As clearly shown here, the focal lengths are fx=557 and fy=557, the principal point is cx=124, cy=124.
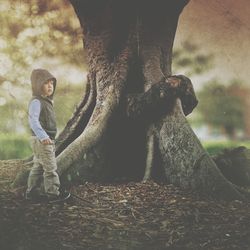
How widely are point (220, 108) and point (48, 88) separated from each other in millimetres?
1717

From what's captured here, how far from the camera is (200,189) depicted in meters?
5.11

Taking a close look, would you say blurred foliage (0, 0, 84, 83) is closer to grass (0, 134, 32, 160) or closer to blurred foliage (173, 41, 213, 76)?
grass (0, 134, 32, 160)

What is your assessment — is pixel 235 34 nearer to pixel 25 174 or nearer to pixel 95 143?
pixel 95 143

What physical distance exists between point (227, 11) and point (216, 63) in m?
0.53

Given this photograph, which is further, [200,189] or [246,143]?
[246,143]

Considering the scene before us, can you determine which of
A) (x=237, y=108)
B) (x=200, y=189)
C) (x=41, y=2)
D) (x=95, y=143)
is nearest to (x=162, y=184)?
(x=200, y=189)

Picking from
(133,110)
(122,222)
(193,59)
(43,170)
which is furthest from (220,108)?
(43,170)

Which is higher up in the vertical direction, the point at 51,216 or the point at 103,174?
the point at 103,174

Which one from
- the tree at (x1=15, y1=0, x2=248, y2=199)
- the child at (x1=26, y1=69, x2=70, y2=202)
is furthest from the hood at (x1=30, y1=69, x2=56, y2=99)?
the tree at (x1=15, y1=0, x2=248, y2=199)

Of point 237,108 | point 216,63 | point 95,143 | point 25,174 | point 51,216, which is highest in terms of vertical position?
point 216,63

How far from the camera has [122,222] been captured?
480cm

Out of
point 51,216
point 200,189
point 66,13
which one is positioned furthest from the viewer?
point 66,13

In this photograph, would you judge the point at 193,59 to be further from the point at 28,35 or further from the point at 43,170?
the point at 43,170

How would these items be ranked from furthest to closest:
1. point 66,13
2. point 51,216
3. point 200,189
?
point 66,13, point 200,189, point 51,216
